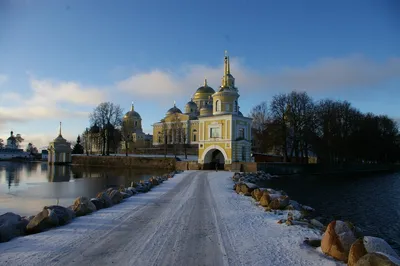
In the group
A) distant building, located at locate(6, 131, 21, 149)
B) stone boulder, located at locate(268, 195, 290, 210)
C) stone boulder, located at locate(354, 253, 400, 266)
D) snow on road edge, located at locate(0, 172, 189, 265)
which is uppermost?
distant building, located at locate(6, 131, 21, 149)

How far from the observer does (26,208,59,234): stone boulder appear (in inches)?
340

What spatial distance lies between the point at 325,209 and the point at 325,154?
36177 millimetres

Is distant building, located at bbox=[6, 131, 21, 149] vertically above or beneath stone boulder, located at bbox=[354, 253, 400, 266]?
above

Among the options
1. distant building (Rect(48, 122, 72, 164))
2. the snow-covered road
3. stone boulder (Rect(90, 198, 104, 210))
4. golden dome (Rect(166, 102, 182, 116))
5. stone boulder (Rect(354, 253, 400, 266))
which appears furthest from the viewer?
golden dome (Rect(166, 102, 182, 116))

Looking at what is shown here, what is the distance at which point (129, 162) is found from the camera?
2491 inches

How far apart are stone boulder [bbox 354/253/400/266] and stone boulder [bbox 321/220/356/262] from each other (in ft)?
3.89

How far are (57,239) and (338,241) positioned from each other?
6.10 meters

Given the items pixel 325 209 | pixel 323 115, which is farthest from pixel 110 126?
pixel 325 209

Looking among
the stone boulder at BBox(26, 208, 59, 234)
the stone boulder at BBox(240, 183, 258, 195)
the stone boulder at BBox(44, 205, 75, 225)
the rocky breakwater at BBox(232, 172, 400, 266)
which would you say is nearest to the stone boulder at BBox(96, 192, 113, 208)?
the stone boulder at BBox(44, 205, 75, 225)

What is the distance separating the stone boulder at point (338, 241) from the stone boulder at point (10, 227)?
700cm

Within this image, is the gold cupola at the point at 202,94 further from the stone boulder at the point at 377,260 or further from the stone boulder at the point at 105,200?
the stone boulder at the point at 377,260

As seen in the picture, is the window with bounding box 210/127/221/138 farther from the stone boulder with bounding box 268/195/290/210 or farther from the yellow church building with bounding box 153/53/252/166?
the stone boulder with bounding box 268/195/290/210

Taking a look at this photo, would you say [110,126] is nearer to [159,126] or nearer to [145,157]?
[145,157]

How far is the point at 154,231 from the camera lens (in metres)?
8.66
